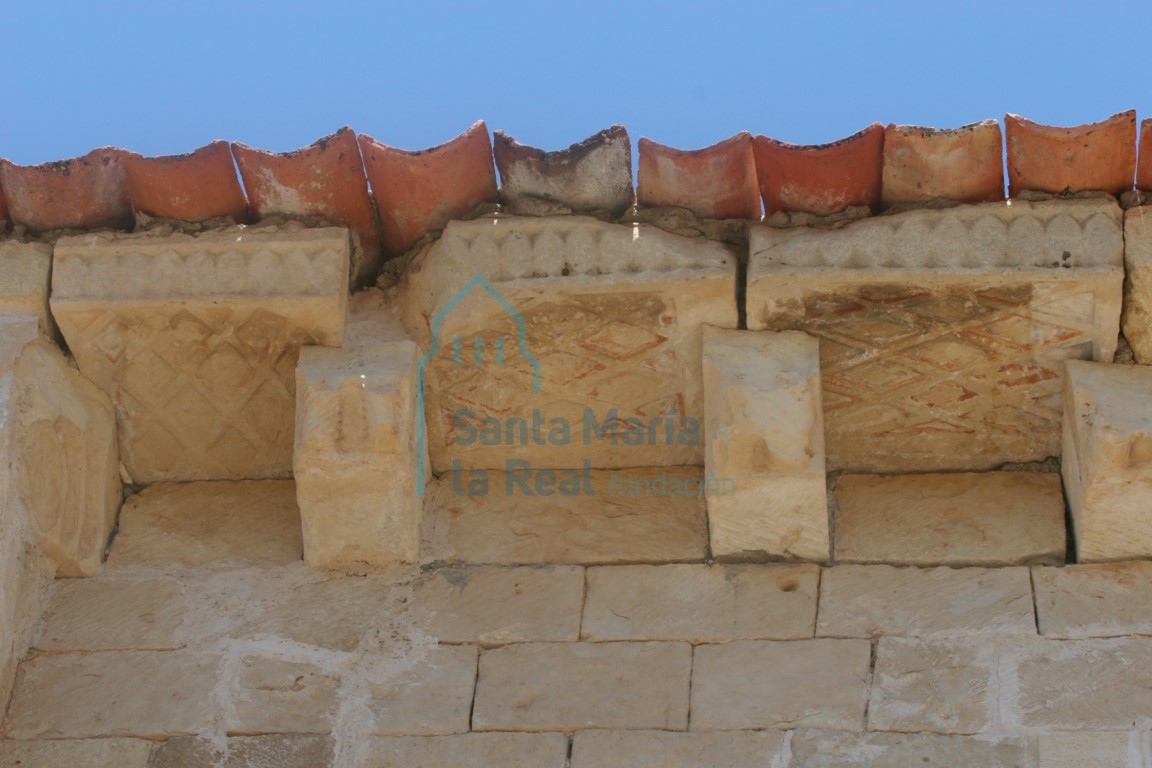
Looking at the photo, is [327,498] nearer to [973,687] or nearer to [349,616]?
[349,616]

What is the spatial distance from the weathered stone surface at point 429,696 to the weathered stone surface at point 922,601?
3.03ft

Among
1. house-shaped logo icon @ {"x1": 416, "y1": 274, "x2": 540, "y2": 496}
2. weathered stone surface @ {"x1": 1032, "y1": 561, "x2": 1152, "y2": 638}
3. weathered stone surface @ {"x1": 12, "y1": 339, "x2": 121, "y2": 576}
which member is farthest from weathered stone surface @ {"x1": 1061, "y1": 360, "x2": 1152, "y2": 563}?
weathered stone surface @ {"x1": 12, "y1": 339, "x2": 121, "y2": 576}

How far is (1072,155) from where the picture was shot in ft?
14.9

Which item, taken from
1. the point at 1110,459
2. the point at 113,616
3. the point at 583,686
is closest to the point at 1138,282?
the point at 1110,459

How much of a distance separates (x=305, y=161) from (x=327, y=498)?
93 cm

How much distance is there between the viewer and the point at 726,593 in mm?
4582

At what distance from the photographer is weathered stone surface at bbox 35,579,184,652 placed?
182 inches

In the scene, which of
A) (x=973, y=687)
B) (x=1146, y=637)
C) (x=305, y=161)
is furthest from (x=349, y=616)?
(x=1146, y=637)

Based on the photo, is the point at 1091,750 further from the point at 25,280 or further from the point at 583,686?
the point at 25,280

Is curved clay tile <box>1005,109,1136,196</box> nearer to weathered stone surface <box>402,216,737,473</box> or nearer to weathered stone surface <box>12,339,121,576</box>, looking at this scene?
weathered stone surface <box>402,216,737,473</box>

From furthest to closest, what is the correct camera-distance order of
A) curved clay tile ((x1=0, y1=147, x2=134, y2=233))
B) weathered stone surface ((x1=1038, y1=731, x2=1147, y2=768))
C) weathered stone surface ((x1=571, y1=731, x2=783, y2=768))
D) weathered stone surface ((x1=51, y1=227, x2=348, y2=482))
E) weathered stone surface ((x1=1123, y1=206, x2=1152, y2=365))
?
curved clay tile ((x1=0, y1=147, x2=134, y2=233))
weathered stone surface ((x1=51, y1=227, x2=348, y2=482))
weathered stone surface ((x1=1123, y1=206, x2=1152, y2=365))
weathered stone surface ((x1=571, y1=731, x2=783, y2=768))
weathered stone surface ((x1=1038, y1=731, x2=1147, y2=768))

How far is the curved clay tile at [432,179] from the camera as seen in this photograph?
474cm

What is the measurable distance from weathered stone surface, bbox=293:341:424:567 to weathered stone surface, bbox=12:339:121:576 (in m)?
0.62

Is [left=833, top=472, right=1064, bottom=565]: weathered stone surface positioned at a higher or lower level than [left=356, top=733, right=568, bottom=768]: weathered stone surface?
higher
